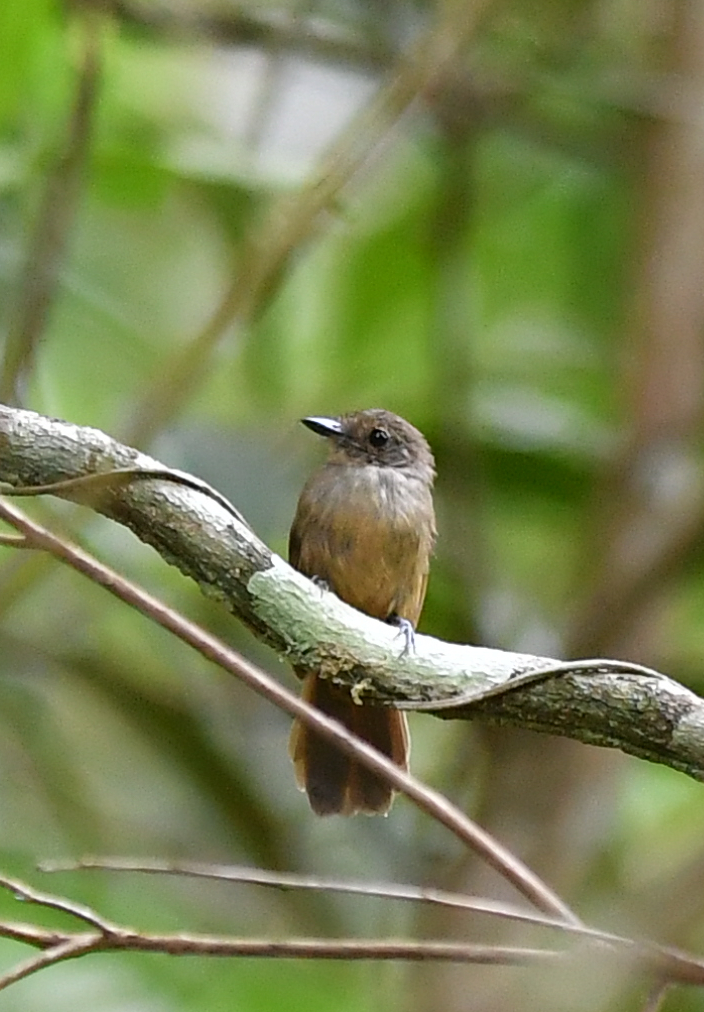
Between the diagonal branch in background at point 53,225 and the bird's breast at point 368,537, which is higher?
the diagonal branch in background at point 53,225

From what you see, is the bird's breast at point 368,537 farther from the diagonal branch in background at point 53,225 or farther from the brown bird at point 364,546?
the diagonal branch in background at point 53,225

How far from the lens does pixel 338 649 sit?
2131 mm

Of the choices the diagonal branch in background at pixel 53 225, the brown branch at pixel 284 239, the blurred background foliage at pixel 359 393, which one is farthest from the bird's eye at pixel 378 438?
the diagonal branch in background at pixel 53 225

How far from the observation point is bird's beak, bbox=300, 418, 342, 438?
3.79 metres

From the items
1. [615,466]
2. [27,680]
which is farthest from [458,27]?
[27,680]

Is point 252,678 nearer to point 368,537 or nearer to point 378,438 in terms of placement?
point 368,537

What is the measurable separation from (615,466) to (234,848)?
4.59 ft

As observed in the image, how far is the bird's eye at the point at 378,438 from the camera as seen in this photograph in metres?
3.93

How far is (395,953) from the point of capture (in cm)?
170

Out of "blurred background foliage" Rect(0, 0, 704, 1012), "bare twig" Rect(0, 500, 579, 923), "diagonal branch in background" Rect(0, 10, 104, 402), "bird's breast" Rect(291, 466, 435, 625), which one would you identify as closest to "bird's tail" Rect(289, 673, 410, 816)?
"bird's breast" Rect(291, 466, 435, 625)

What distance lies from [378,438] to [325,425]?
139 millimetres

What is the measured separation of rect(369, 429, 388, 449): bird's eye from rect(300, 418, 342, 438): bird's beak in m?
0.08

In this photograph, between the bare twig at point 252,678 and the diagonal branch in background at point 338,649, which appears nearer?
the bare twig at point 252,678

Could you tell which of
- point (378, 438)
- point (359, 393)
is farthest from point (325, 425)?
point (359, 393)
